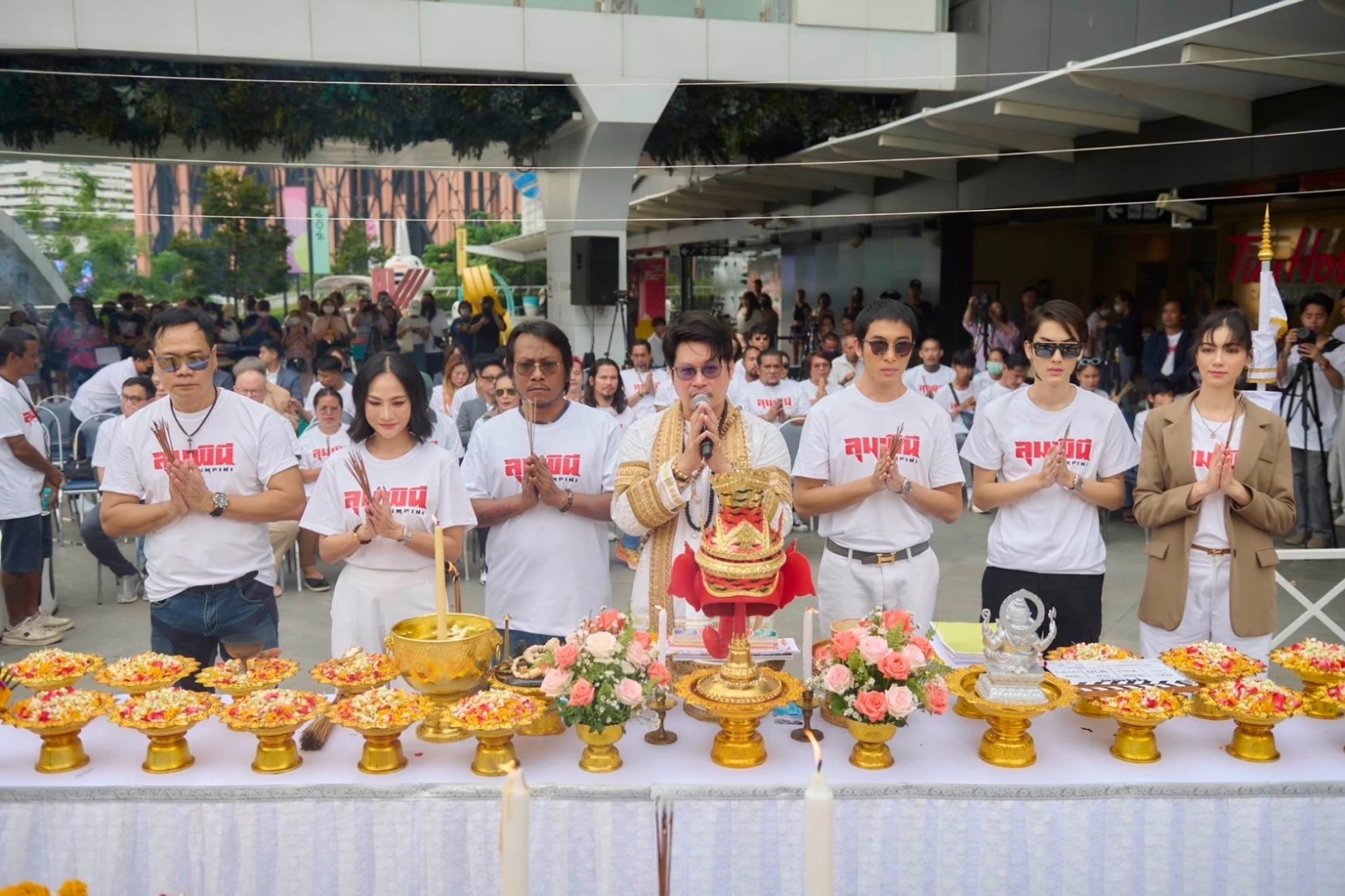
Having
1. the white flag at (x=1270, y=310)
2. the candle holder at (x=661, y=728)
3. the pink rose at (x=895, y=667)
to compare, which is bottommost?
the candle holder at (x=661, y=728)

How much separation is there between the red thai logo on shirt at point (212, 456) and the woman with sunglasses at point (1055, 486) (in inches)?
90.4

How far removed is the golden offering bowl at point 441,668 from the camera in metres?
2.40

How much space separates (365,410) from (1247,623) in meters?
2.77

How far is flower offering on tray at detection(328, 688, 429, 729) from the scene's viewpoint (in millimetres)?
2223

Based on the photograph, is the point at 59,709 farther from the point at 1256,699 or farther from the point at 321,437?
the point at 321,437

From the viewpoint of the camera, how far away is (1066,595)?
3.33m

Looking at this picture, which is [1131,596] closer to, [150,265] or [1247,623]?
[1247,623]

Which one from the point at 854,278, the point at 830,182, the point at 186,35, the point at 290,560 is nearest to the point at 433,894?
the point at 290,560

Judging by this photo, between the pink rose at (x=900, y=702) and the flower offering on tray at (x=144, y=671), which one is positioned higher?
the pink rose at (x=900, y=702)

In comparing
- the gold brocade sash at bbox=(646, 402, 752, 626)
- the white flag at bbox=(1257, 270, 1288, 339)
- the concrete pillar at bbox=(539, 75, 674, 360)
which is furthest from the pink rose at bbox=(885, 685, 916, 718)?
the concrete pillar at bbox=(539, 75, 674, 360)

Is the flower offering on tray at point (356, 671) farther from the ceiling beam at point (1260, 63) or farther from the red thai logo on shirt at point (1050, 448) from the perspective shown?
the ceiling beam at point (1260, 63)

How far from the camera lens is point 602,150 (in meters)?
12.8

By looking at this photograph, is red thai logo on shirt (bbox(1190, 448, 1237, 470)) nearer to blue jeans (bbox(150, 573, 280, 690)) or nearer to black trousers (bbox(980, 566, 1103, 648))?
black trousers (bbox(980, 566, 1103, 648))

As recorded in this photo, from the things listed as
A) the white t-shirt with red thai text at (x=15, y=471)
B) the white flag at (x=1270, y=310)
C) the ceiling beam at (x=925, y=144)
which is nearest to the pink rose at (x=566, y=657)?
the white flag at (x=1270, y=310)
